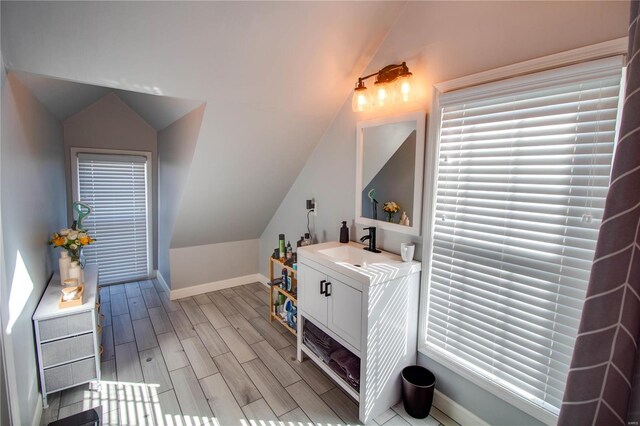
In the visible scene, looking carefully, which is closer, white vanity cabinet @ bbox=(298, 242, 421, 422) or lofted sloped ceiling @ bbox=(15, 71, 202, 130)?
white vanity cabinet @ bbox=(298, 242, 421, 422)

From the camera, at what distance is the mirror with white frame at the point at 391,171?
2.01 metres

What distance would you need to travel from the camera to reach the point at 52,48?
1603mm

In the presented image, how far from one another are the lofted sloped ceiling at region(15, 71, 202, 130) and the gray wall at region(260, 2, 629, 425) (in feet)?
4.03

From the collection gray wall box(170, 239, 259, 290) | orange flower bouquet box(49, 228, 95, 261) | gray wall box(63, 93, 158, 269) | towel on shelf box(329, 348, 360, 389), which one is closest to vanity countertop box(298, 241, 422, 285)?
towel on shelf box(329, 348, 360, 389)

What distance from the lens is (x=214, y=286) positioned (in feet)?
12.8

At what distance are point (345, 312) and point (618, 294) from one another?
1346 millimetres

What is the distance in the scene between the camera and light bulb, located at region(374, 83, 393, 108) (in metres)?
2.08

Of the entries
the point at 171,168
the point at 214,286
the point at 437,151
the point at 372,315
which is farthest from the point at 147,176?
the point at 437,151

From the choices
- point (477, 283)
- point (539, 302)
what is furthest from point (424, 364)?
point (539, 302)

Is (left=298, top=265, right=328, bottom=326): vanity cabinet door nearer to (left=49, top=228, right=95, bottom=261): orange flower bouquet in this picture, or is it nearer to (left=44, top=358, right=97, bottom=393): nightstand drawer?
(left=44, top=358, right=97, bottom=393): nightstand drawer

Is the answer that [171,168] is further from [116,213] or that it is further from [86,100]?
[116,213]

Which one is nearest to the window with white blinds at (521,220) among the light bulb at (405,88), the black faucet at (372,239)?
the light bulb at (405,88)

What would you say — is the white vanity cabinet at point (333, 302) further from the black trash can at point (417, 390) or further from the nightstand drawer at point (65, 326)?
the nightstand drawer at point (65, 326)

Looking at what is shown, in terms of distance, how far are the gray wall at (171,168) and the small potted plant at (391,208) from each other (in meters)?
1.49
